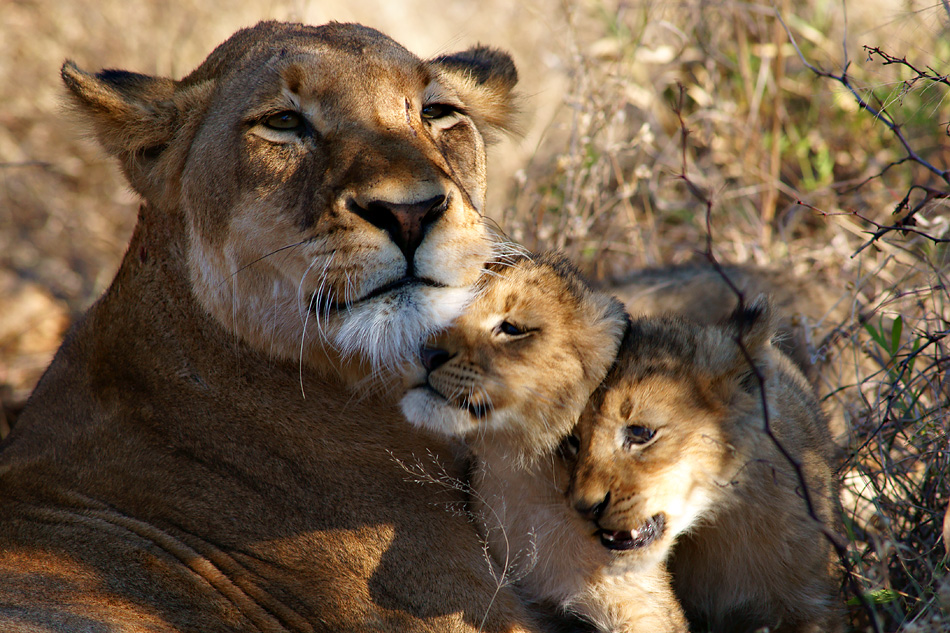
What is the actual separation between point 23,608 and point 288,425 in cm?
86

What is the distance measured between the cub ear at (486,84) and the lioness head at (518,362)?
108cm

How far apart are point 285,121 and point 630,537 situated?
158 cm

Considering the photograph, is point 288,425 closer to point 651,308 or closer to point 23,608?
point 23,608

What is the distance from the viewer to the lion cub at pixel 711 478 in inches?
95.4

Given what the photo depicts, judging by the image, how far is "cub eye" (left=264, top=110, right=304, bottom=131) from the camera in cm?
275

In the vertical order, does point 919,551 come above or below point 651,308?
below

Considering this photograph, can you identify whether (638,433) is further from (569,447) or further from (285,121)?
(285,121)

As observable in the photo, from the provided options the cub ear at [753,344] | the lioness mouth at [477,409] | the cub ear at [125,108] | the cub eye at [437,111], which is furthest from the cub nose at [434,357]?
the cub ear at [125,108]

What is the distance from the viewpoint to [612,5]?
707 cm

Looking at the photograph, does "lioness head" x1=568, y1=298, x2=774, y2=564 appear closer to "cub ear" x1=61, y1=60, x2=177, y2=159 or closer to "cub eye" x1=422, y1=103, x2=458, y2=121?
"cub eye" x1=422, y1=103, x2=458, y2=121

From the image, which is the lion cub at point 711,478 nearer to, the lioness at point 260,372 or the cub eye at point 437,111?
the lioness at point 260,372

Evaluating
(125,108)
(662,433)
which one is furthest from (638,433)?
(125,108)

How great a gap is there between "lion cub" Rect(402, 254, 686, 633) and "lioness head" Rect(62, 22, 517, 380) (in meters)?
0.12

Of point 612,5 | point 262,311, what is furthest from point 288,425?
point 612,5
